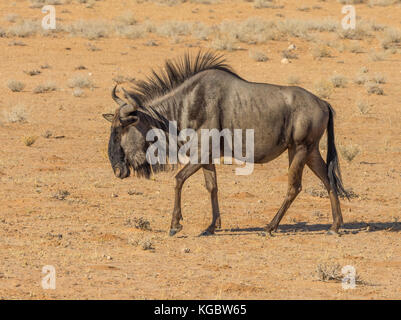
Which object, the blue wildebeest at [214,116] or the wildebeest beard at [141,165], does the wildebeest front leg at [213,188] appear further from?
the wildebeest beard at [141,165]

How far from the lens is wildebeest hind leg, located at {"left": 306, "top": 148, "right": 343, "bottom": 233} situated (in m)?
10.7

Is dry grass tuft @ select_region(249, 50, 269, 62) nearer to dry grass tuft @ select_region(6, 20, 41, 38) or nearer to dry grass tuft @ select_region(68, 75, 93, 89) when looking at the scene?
dry grass tuft @ select_region(68, 75, 93, 89)

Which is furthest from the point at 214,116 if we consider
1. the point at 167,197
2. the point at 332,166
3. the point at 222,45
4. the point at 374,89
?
the point at 222,45

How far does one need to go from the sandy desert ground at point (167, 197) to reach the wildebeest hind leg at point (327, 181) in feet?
0.77

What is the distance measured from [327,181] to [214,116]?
6.53 ft

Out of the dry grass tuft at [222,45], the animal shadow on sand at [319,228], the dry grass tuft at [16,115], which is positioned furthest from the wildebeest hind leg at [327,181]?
the dry grass tuft at [222,45]

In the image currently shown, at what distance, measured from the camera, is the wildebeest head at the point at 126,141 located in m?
10.1

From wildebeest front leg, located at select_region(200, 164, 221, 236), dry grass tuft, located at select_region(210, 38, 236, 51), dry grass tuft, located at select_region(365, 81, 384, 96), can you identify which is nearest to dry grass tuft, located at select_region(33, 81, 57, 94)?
dry grass tuft, located at select_region(365, 81, 384, 96)

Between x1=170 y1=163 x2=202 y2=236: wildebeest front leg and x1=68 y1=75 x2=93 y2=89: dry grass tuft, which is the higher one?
x1=68 y1=75 x2=93 y2=89: dry grass tuft

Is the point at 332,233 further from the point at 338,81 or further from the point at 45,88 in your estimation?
the point at 338,81

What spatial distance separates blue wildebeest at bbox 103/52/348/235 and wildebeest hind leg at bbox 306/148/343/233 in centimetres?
22
